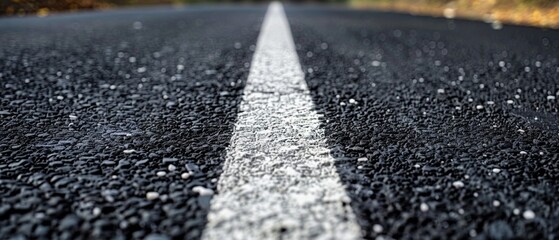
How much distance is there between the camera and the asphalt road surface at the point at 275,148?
2.81ft

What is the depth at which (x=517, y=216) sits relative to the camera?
88 centimetres

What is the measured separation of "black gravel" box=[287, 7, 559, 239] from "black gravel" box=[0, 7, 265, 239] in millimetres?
377

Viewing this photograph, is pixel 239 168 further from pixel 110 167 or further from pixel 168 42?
pixel 168 42

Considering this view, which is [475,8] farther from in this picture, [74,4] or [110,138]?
[110,138]

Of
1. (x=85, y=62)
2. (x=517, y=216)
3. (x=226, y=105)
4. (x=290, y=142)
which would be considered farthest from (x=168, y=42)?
(x=517, y=216)

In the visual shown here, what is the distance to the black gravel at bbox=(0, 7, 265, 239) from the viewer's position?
33.7 inches

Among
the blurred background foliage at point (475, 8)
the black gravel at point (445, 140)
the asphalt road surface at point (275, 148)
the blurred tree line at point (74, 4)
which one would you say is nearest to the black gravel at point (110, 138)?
the asphalt road surface at point (275, 148)

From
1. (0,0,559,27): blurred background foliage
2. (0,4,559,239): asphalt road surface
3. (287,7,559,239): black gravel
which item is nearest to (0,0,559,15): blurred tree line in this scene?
(0,0,559,27): blurred background foliage

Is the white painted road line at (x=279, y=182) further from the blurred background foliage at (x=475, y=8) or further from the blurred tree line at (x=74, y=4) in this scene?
the blurred tree line at (x=74, y=4)

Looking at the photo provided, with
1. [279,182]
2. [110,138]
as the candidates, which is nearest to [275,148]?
[279,182]

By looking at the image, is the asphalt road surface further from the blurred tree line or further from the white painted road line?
the blurred tree line

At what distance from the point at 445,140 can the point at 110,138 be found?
1.01 metres

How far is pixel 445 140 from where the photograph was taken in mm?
1308

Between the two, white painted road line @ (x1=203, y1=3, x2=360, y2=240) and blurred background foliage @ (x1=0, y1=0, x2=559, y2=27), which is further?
blurred background foliage @ (x1=0, y1=0, x2=559, y2=27)
